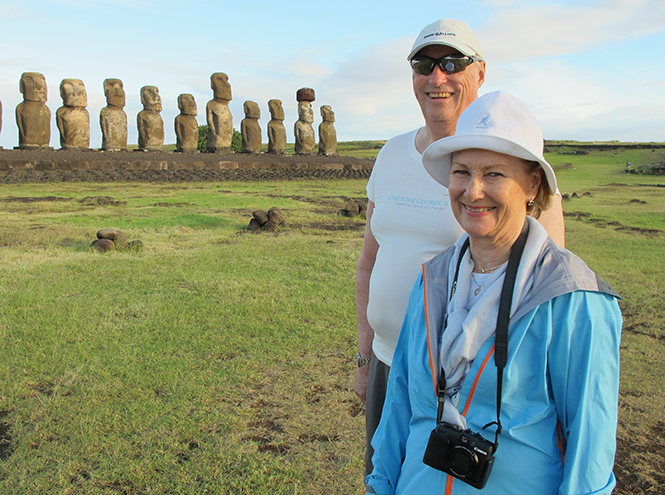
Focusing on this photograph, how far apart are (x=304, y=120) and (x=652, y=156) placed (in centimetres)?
2586

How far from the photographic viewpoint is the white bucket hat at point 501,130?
135 cm

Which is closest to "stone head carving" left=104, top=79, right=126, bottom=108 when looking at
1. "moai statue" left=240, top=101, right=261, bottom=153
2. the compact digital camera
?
"moai statue" left=240, top=101, right=261, bottom=153

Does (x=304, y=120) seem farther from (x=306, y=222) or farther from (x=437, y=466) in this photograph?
(x=437, y=466)

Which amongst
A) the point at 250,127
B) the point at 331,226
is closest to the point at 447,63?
the point at 331,226

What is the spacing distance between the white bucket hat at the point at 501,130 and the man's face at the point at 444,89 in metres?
0.51

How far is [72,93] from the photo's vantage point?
66.2ft

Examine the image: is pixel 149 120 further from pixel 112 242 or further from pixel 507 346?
pixel 507 346

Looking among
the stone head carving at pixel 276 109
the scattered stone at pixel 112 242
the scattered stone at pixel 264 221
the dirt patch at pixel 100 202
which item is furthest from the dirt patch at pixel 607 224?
the stone head carving at pixel 276 109

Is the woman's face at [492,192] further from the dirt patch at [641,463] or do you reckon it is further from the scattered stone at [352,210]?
the scattered stone at [352,210]

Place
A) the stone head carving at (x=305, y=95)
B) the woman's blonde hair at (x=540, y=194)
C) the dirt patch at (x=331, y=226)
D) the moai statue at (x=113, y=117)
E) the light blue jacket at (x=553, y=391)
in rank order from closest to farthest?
the light blue jacket at (x=553, y=391) → the woman's blonde hair at (x=540, y=194) → the dirt patch at (x=331, y=226) → the moai statue at (x=113, y=117) → the stone head carving at (x=305, y=95)

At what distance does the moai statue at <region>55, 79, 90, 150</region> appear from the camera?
66.1 feet

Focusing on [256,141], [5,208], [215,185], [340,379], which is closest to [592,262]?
[340,379]

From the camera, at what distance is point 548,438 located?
4.25 feet

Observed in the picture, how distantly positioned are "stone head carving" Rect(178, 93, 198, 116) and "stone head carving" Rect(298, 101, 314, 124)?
5.64 meters
